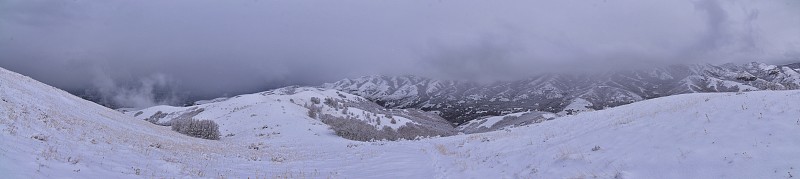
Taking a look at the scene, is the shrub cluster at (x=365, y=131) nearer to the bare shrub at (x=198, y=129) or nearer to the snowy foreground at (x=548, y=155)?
the bare shrub at (x=198, y=129)

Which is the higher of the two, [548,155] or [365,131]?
[365,131]

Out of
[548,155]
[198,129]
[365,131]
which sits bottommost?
[548,155]

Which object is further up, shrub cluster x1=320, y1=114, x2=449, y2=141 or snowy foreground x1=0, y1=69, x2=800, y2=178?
shrub cluster x1=320, y1=114, x2=449, y2=141

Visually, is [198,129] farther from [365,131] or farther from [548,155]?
[548,155]

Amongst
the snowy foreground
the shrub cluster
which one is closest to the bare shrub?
the shrub cluster

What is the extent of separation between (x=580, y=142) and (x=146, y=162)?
16.2 m

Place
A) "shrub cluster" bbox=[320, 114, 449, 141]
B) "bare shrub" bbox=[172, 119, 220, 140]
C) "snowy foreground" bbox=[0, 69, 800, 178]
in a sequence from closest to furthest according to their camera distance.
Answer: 1. "snowy foreground" bbox=[0, 69, 800, 178]
2. "bare shrub" bbox=[172, 119, 220, 140]
3. "shrub cluster" bbox=[320, 114, 449, 141]

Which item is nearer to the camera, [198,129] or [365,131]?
[198,129]

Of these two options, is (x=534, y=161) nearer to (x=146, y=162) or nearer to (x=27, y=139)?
(x=146, y=162)

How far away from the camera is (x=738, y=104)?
18.0 m

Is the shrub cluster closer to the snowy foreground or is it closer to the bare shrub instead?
the bare shrub

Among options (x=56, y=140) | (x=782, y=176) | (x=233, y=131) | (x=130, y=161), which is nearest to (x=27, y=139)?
(x=56, y=140)

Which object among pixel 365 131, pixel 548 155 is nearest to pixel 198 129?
pixel 365 131

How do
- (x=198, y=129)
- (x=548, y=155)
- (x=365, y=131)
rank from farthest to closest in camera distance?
(x=365, y=131), (x=198, y=129), (x=548, y=155)
